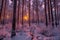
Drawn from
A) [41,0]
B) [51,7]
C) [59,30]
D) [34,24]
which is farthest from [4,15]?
[59,30]

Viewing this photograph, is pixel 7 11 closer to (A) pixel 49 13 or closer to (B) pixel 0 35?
(B) pixel 0 35

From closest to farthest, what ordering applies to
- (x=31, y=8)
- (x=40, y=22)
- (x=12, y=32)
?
(x=12, y=32) → (x=40, y=22) → (x=31, y=8)

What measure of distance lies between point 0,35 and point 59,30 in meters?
2.28

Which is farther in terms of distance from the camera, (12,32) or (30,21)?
(30,21)

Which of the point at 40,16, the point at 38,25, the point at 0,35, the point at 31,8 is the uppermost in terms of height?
the point at 31,8

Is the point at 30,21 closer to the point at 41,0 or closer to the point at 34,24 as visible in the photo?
the point at 34,24

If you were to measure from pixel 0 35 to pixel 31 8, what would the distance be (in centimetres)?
172

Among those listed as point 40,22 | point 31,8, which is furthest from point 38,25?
point 31,8

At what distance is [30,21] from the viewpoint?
4883 mm

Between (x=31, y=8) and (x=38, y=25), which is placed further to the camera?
(x=31, y=8)

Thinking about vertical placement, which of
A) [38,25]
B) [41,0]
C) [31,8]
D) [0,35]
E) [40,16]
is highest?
[41,0]

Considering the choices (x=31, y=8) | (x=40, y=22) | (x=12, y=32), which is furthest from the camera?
(x=31, y=8)

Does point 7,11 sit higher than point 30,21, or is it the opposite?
point 7,11

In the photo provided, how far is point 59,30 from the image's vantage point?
4.67 meters
